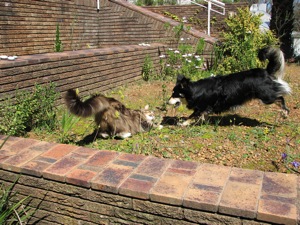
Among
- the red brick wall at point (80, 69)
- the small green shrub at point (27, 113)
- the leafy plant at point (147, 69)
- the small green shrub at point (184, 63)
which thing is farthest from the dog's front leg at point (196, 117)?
the leafy plant at point (147, 69)

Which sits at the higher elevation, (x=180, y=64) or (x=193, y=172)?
(x=180, y=64)

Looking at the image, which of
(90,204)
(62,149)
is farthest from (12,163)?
(90,204)

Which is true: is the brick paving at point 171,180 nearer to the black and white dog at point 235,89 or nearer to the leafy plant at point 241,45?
the black and white dog at point 235,89

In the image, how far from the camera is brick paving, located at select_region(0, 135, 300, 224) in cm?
164

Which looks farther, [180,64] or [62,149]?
[180,64]

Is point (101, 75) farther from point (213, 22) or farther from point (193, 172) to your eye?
point (213, 22)

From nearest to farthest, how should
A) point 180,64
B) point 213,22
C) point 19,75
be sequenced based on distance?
point 19,75
point 180,64
point 213,22

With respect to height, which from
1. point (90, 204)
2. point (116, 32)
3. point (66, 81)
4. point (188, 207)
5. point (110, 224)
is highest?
point (116, 32)

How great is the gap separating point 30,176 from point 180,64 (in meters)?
6.61

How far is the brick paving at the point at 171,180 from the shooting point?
164 cm

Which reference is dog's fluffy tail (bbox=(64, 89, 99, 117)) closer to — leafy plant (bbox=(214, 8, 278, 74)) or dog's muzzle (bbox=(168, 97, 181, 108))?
dog's muzzle (bbox=(168, 97, 181, 108))

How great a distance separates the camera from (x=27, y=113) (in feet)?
12.7

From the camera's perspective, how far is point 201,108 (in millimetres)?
4645

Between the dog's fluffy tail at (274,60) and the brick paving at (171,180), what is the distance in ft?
9.59
